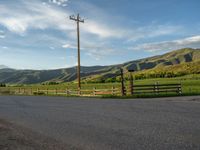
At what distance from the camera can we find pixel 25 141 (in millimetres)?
8523

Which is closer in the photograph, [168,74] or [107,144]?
[107,144]

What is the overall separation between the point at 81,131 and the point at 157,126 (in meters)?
2.79

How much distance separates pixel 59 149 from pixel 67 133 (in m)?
2.25

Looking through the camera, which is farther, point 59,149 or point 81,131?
point 81,131

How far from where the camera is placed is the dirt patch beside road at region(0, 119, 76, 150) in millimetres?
7625

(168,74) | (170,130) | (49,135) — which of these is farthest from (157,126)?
(168,74)

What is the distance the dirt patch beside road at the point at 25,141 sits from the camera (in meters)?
7.62

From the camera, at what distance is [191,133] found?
8.55m

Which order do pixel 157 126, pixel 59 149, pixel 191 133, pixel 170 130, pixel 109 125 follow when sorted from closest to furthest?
pixel 59 149 < pixel 191 133 < pixel 170 130 < pixel 157 126 < pixel 109 125

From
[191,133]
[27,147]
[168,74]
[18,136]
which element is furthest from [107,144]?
[168,74]

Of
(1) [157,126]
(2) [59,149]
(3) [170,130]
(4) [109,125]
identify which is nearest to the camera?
(2) [59,149]

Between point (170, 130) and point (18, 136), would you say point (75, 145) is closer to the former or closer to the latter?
point (18, 136)

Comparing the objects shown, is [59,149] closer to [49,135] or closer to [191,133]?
[49,135]

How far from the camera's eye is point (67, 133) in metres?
9.53
